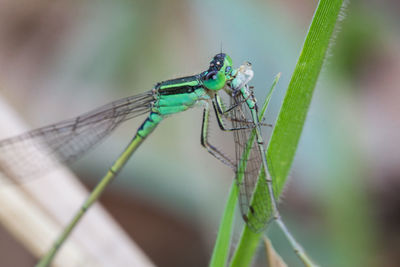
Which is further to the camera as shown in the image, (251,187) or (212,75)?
(212,75)

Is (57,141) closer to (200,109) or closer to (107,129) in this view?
(107,129)

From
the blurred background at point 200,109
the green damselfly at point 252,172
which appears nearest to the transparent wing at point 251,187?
the green damselfly at point 252,172

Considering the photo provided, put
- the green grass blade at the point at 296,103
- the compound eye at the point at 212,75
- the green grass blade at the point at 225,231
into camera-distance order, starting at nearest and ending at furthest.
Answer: the green grass blade at the point at 296,103 < the green grass blade at the point at 225,231 < the compound eye at the point at 212,75

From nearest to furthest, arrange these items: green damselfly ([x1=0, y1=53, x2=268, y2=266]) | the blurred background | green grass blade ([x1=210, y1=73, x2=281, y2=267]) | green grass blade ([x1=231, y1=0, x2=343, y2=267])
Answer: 1. green grass blade ([x1=231, y1=0, x2=343, y2=267])
2. green grass blade ([x1=210, y1=73, x2=281, y2=267])
3. green damselfly ([x1=0, y1=53, x2=268, y2=266])
4. the blurred background

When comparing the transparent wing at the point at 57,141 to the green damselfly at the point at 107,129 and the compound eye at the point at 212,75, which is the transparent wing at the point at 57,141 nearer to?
the green damselfly at the point at 107,129

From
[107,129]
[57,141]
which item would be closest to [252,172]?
[107,129]

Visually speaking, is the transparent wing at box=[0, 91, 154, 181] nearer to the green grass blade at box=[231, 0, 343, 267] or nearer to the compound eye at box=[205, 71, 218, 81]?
the compound eye at box=[205, 71, 218, 81]

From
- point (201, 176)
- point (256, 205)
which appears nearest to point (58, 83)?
point (201, 176)

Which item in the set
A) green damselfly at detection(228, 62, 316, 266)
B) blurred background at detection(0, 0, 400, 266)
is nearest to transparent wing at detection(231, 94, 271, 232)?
green damselfly at detection(228, 62, 316, 266)

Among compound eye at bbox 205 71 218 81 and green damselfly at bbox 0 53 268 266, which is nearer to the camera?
compound eye at bbox 205 71 218 81
